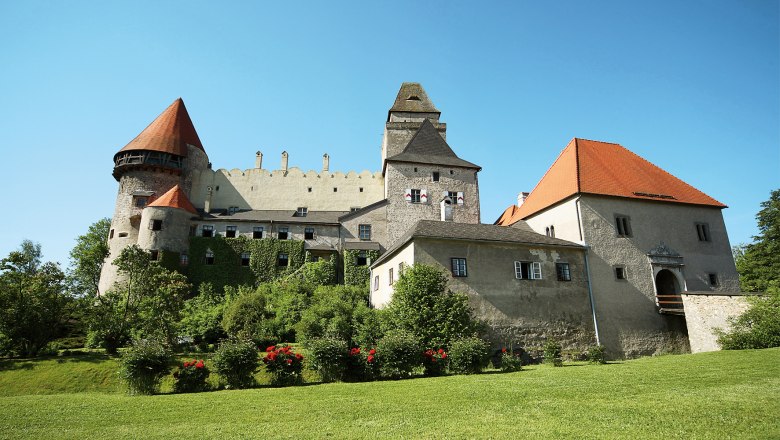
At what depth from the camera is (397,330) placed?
690 inches

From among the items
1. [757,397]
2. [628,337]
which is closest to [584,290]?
[628,337]

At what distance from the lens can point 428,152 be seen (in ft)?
122

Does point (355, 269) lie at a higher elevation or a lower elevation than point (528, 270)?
higher

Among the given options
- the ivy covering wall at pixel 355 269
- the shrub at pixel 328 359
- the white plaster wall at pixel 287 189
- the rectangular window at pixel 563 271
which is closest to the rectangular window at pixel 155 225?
the white plaster wall at pixel 287 189

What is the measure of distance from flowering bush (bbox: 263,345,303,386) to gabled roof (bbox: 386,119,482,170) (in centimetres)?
2412

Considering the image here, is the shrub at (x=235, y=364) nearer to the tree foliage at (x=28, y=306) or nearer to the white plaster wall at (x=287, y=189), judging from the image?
the tree foliage at (x=28, y=306)

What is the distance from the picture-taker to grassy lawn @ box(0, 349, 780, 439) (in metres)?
7.16

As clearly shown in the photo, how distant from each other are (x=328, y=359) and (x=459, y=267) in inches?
351

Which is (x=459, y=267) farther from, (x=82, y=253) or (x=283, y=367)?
(x=82, y=253)

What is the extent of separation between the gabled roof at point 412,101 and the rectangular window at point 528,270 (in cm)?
2823

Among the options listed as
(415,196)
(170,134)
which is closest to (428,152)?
(415,196)

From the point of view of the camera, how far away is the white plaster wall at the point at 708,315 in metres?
20.3

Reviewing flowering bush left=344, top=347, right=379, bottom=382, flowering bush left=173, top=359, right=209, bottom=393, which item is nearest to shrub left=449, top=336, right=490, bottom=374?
flowering bush left=344, top=347, right=379, bottom=382

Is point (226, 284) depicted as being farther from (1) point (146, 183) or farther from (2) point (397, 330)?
(2) point (397, 330)
